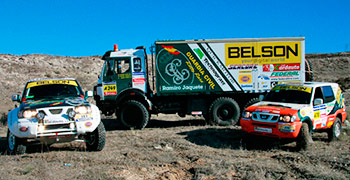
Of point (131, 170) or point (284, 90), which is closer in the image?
point (131, 170)

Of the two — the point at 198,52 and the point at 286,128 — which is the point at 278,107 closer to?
the point at 286,128

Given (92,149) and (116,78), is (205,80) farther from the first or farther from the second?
(92,149)

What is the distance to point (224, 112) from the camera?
40.1ft

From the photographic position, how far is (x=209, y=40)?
1193 cm

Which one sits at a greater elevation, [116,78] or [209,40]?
[209,40]

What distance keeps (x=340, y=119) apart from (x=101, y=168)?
7.19 meters

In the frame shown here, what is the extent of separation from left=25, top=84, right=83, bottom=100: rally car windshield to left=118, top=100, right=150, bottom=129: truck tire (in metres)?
2.74

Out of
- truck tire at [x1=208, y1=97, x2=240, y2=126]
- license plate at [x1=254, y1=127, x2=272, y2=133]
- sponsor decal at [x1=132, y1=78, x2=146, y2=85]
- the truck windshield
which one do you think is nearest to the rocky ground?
license plate at [x1=254, y1=127, x2=272, y2=133]

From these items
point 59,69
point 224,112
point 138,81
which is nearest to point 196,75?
point 224,112

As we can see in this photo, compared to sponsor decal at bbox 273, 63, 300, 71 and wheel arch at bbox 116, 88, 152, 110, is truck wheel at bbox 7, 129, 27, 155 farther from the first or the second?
sponsor decal at bbox 273, 63, 300, 71

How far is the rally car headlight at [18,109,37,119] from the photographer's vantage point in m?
7.23

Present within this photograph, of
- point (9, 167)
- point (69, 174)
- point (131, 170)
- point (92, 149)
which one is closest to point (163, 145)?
point (92, 149)

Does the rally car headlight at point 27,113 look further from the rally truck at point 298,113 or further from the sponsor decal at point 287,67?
the sponsor decal at point 287,67

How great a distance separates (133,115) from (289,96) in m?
5.64
